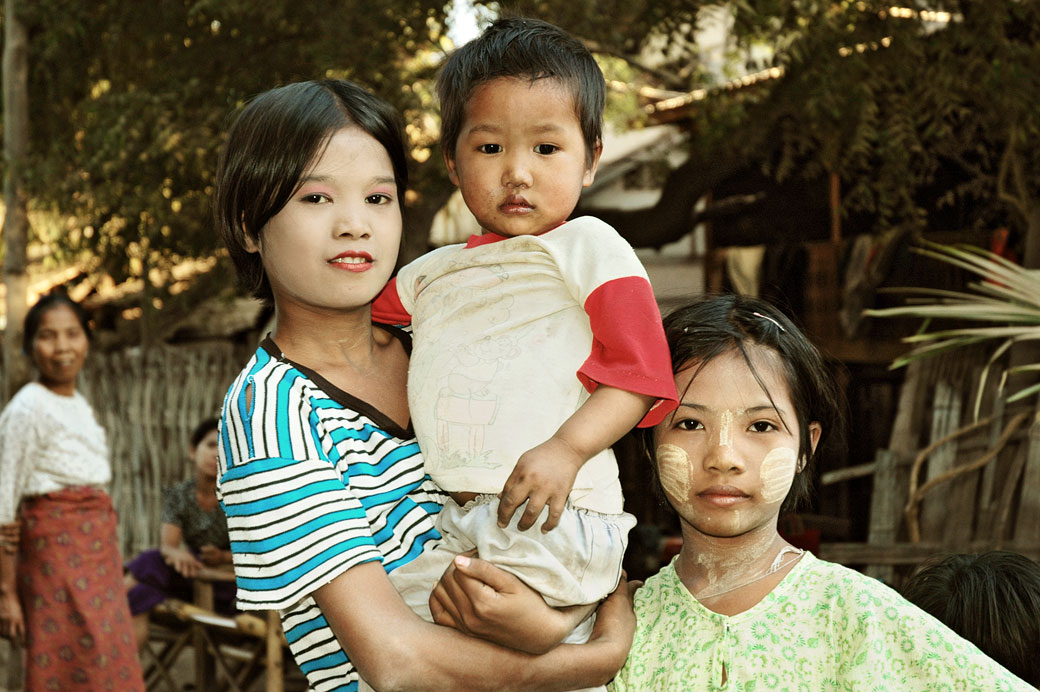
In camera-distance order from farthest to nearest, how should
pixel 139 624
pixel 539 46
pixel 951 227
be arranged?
pixel 951 227 → pixel 139 624 → pixel 539 46

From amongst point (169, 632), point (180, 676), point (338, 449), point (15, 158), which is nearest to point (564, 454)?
point (338, 449)

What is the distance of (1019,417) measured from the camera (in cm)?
548

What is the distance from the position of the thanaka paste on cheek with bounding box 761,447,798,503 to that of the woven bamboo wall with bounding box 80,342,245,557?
22.7 feet

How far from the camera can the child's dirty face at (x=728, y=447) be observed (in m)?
1.99

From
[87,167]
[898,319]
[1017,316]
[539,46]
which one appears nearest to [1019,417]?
[1017,316]

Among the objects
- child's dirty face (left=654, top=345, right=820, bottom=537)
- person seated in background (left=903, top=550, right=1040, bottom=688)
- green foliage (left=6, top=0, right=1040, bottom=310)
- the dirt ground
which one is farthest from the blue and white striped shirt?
the dirt ground


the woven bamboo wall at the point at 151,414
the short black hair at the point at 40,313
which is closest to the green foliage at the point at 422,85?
the short black hair at the point at 40,313

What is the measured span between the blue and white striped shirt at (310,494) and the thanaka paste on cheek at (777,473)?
63cm

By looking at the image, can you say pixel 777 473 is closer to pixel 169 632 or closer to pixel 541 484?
pixel 541 484

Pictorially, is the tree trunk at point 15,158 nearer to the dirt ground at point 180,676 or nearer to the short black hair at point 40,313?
the short black hair at point 40,313

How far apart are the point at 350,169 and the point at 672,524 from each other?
753 cm

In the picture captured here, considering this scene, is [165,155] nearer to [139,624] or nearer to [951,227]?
[139,624]

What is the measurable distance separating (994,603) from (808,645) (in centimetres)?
52

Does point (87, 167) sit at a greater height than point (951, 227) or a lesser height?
greater
